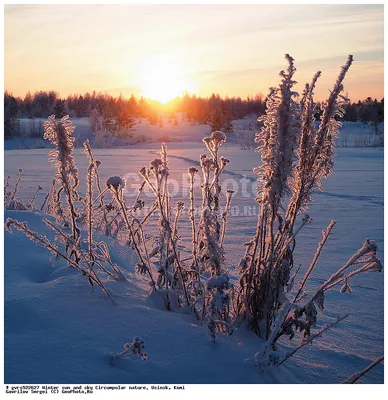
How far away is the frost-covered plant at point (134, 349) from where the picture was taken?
151cm

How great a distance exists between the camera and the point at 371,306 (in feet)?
8.78

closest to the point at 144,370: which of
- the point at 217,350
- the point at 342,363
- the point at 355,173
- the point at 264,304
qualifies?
the point at 217,350

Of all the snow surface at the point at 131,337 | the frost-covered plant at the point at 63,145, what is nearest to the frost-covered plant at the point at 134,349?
the snow surface at the point at 131,337

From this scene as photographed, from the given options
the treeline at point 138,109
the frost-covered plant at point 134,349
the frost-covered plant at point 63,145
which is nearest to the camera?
the frost-covered plant at point 134,349

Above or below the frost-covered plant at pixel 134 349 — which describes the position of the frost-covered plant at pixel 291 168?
above

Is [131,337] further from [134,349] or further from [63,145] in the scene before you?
[63,145]

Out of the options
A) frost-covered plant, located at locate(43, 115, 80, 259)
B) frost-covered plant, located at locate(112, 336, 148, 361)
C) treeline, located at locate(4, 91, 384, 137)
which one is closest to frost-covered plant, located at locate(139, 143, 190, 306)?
frost-covered plant, located at locate(43, 115, 80, 259)

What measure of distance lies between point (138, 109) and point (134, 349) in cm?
5005

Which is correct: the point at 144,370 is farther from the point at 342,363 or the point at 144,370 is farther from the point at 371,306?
the point at 371,306

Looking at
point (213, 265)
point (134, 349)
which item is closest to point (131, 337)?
point (134, 349)

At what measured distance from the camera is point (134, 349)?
1510 mm

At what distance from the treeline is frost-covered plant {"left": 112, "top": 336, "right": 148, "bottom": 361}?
2496cm

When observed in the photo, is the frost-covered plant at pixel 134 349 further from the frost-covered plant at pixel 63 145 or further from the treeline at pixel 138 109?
the treeline at pixel 138 109

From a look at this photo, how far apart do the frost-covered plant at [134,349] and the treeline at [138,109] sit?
24961 mm
